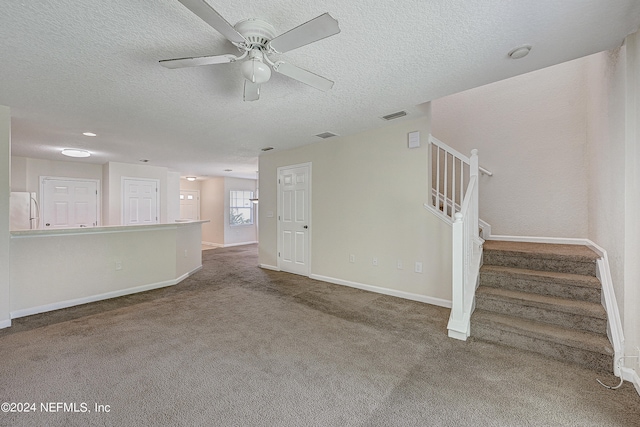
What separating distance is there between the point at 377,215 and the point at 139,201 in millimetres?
5931

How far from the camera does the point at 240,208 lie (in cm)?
934

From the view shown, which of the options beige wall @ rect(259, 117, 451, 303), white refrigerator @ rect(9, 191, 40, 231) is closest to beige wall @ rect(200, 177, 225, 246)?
white refrigerator @ rect(9, 191, 40, 231)

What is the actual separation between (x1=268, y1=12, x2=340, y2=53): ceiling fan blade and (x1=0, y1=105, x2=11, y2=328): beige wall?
3337 mm

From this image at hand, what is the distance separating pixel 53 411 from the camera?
164 centimetres

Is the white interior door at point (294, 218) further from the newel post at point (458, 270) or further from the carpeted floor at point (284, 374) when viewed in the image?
the newel post at point (458, 270)

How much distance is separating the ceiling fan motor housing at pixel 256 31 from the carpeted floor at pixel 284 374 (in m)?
2.27

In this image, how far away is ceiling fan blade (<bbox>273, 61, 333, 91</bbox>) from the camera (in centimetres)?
180

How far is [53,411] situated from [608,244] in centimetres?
426

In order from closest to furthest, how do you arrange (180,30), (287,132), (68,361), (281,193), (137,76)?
(180,30) → (68,361) → (137,76) → (287,132) → (281,193)

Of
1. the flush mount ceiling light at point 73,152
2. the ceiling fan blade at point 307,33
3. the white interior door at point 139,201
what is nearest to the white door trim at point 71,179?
the white interior door at point 139,201

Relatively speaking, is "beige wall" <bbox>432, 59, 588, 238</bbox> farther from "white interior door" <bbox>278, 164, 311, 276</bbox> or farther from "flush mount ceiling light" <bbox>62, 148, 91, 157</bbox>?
"flush mount ceiling light" <bbox>62, 148, 91, 157</bbox>

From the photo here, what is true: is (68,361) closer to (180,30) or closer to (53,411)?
(53,411)

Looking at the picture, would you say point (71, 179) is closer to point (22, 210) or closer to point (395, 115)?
point (22, 210)

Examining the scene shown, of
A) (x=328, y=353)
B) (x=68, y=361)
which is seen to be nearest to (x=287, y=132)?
(x=328, y=353)
